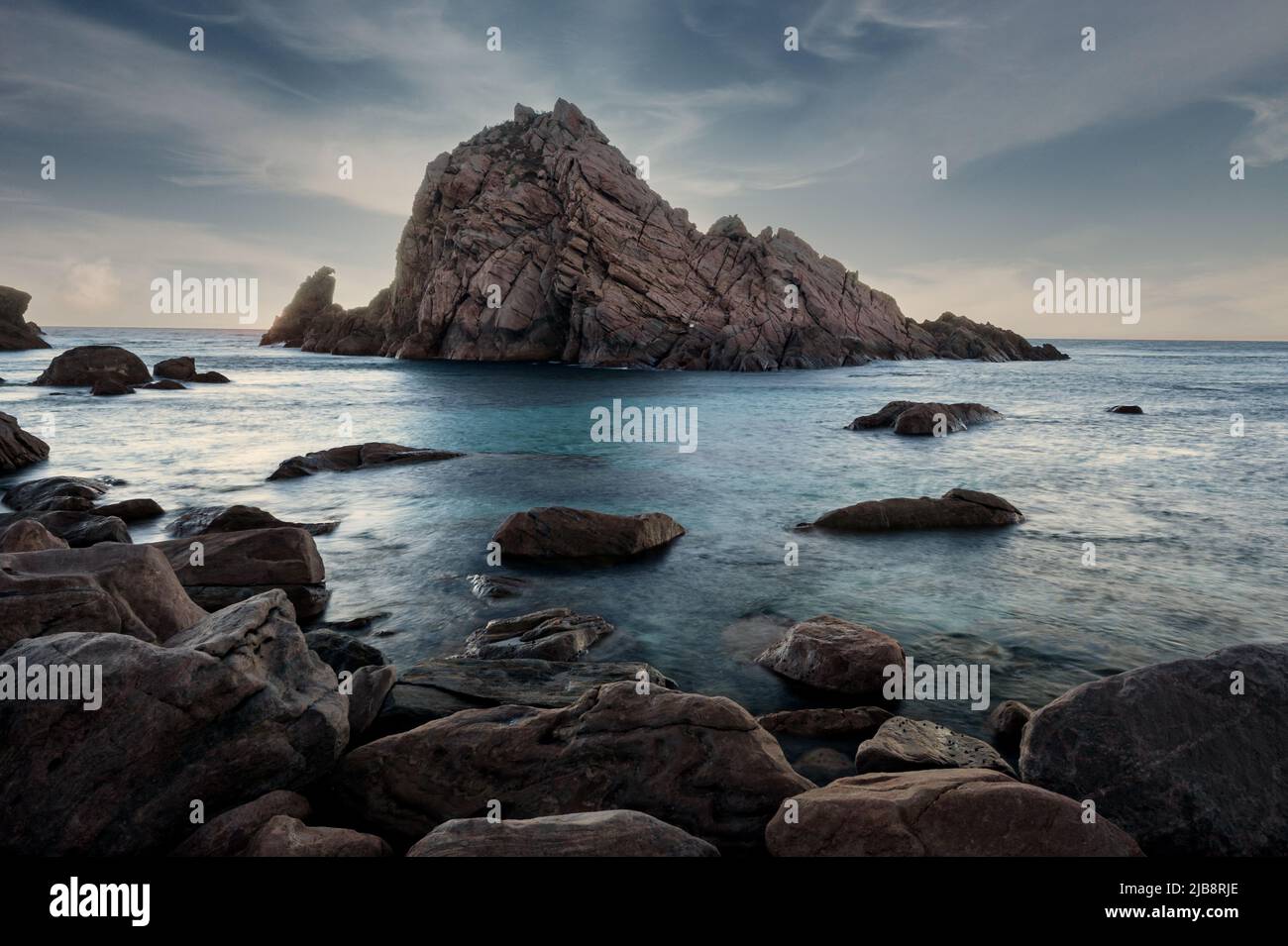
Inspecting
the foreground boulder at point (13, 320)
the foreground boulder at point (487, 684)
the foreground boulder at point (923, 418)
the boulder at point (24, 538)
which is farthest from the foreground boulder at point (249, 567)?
the foreground boulder at point (13, 320)

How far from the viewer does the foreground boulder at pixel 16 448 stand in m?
25.7

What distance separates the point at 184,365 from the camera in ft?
228

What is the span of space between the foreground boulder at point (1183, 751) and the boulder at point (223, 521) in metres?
14.7

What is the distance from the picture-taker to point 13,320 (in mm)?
111438

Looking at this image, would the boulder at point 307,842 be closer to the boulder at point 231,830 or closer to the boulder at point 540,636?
the boulder at point 231,830

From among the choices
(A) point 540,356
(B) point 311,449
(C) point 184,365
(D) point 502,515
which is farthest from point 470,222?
(D) point 502,515

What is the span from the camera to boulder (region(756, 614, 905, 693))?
32.4 feet

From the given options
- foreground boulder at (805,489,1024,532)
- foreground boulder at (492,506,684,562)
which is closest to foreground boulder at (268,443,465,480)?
foreground boulder at (492,506,684,562)

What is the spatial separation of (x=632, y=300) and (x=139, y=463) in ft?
219

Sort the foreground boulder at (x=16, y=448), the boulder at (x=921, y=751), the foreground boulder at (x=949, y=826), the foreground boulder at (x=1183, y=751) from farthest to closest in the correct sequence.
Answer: the foreground boulder at (x=16, y=448)
the boulder at (x=921, y=751)
the foreground boulder at (x=1183, y=751)
the foreground boulder at (x=949, y=826)

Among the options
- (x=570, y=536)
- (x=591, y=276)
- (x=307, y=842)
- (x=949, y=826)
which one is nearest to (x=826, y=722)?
(x=949, y=826)

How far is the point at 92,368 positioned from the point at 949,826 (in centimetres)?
7151

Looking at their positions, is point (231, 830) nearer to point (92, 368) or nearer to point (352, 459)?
point (352, 459)
